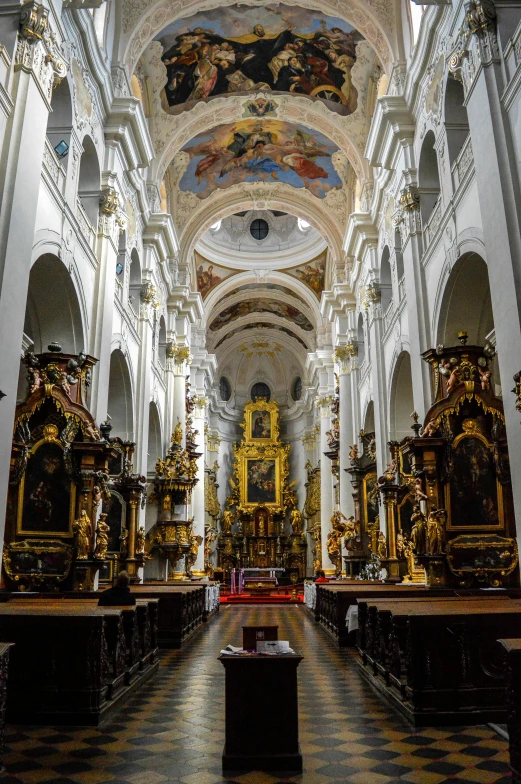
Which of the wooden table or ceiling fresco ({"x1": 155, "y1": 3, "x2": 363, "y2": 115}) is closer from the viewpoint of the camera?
the wooden table

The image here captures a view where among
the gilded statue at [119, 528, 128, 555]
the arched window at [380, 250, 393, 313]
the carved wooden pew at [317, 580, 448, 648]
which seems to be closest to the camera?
Result: the carved wooden pew at [317, 580, 448, 648]

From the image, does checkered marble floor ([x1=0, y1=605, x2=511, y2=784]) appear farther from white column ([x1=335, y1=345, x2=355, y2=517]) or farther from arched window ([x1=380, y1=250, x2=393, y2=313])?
white column ([x1=335, y1=345, x2=355, y2=517])

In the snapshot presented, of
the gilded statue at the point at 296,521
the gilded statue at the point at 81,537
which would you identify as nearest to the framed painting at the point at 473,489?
the gilded statue at the point at 81,537

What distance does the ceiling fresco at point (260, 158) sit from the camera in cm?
2072

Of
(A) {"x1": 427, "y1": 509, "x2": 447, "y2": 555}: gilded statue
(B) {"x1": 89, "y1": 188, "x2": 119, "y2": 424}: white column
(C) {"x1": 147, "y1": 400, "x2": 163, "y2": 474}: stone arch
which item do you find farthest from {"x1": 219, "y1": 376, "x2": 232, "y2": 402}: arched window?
(A) {"x1": 427, "y1": 509, "x2": 447, "y2": 555}: gilded statue

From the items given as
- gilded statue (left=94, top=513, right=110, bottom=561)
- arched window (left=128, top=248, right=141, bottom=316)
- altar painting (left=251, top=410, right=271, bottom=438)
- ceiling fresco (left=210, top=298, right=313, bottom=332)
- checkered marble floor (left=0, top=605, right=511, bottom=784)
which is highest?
ceiling fresco (left=210, top=298, right=313, bottom=332)

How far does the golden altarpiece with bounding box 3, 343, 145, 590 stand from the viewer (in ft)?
31.8

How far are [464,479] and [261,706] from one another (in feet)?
20.9

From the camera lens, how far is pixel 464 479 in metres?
9.90

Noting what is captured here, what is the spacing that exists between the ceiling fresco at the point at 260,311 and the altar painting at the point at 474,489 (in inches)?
906

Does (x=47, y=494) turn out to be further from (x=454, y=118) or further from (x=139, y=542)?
(x=454, y=118)

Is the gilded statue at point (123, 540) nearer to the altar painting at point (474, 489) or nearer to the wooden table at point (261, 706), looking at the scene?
the altar painting at point (474, 489)

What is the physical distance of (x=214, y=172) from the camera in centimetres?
2230

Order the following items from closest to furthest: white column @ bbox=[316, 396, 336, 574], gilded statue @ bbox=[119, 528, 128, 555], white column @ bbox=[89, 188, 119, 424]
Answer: white column @ bbox=[89, 188, 119, 424] → gilded statue @ bbox=[119, 528, 128, 555] → white column @ bbox=[316, 396, 336, 574]
